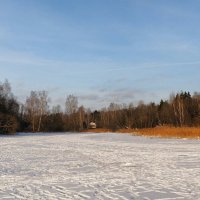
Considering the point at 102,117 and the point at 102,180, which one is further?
the point at 102,117

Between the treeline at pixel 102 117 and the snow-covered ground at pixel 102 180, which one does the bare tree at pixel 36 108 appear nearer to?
the treeline at pixel 102 117

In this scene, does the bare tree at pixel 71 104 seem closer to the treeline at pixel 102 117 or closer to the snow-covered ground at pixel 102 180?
the treeline at pixel 102 117

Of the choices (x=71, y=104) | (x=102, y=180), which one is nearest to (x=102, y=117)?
(x=71, y=104)

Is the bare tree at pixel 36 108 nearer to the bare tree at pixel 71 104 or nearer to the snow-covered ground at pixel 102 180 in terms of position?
the bare tree at pixel 71 104

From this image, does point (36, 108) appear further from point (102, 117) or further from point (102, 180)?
point (102, 180)

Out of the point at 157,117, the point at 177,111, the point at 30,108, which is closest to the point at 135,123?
the point at 157,117

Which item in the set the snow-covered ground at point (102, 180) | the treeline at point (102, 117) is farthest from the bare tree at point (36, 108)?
the snow-covered ground at point (102, 180)

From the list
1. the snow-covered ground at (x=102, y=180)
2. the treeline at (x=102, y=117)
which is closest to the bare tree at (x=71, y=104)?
the treeline at (x=102, y=117)

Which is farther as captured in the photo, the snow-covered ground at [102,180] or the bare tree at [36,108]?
the bare tree at [36,108]

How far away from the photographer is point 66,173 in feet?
39.9

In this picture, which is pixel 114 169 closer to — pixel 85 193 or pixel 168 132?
pixel 85 193

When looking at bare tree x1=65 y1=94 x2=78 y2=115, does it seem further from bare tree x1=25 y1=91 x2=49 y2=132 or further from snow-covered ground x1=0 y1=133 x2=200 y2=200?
snow-covered ground x1=0 y1=133 x2=200 y2=200

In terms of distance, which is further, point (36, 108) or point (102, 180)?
point (36, 108)

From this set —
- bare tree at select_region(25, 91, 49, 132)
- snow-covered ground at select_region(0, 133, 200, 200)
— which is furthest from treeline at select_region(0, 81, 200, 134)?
snow-covered ground at select_region(0, 133, 200, 200)
